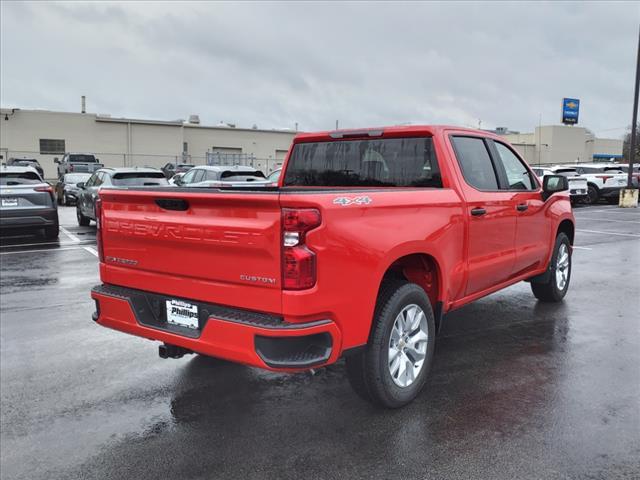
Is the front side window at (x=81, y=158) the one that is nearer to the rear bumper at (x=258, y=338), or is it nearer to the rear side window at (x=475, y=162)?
the rear side window at (x=475, y=162)

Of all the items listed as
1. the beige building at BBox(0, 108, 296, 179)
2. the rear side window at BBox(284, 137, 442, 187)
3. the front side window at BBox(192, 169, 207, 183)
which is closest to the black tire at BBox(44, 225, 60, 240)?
the front side window at BBox(192, 169, 207, 183)

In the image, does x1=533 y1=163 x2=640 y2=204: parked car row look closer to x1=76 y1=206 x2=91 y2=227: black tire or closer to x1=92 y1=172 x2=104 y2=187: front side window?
x1=92 y1=172 x2=104 y2=187: front side window

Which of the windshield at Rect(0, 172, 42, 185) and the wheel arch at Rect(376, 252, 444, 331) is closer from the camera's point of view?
the wheel arch at Rect(376, 252, 444, 331)

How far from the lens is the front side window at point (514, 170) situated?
5.53 meters

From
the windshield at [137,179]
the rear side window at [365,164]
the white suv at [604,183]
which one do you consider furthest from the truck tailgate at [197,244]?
the white suv at [604,183]

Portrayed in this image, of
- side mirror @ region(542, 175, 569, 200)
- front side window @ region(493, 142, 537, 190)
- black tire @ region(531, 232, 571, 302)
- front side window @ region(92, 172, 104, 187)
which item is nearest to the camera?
front side window @ region(493, 142, 537, 190)

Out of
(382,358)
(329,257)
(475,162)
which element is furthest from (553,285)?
(329,257)

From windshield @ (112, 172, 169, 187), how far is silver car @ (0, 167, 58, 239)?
5.93 feet

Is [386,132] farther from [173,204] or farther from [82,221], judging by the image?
[82,221]

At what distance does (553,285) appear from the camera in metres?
6.73

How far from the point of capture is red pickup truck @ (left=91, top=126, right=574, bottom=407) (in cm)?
318

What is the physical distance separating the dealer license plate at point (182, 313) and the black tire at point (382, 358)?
3.29ft

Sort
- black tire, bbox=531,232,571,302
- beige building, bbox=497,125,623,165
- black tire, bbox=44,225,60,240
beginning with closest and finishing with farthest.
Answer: black tire, bbox=531,232,571,302, black tire, bbox=44,225,60,240, beige building, bbox=497,125,623,165

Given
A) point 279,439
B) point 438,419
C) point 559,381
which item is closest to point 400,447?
point 438,419
